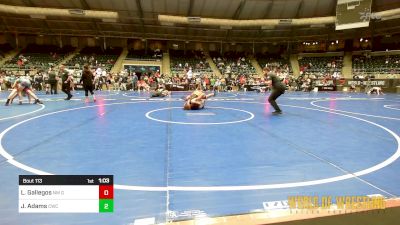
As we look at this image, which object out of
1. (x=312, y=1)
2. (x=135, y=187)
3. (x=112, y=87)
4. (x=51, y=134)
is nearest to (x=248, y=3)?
(x=312, y=1)

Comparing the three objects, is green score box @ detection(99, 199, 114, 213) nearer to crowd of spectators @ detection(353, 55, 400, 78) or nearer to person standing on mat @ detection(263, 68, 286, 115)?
person standing on mat @ detection(263, 68, 286, 115)

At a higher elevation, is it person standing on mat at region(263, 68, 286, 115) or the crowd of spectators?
the crowd of spectators

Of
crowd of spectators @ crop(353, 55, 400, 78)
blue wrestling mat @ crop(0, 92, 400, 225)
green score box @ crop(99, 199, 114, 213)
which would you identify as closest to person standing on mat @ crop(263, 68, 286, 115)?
blue wrestling mat @ crop(0, 92, 400, 225)

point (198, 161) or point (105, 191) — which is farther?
point (198, 161)
